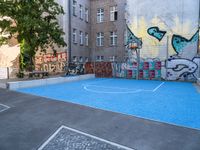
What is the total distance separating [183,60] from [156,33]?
4085mm

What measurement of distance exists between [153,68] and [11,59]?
49.9ft

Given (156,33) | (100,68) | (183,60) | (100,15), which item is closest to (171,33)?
(156,33)

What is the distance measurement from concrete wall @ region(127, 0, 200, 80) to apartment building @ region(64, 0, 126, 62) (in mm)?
7085

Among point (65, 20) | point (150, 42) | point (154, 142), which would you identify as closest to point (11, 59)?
point (65, 20)

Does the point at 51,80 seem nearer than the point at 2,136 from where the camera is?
No

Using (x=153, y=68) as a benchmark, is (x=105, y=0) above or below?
above

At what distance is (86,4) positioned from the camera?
101 feet

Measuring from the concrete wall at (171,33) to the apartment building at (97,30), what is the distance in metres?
7.08

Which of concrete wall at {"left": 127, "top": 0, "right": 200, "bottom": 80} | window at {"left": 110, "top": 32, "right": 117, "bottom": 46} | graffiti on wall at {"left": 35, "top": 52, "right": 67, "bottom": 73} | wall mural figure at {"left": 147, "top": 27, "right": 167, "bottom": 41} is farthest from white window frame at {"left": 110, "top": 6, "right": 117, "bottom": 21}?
graffiti on wall at {"left": 35, "top": 52, "right": 67, "bottom": 73}

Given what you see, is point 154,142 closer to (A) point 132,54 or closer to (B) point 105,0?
(A) point 132,54

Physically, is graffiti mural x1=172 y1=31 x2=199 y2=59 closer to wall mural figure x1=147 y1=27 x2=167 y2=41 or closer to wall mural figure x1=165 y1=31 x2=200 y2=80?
wall mural figure x1=165 y1=31 x2=200 y2=80

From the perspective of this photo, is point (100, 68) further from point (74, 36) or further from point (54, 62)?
point (74, 36)

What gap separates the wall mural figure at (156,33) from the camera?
2147 centimetres

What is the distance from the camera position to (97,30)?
104 ft
